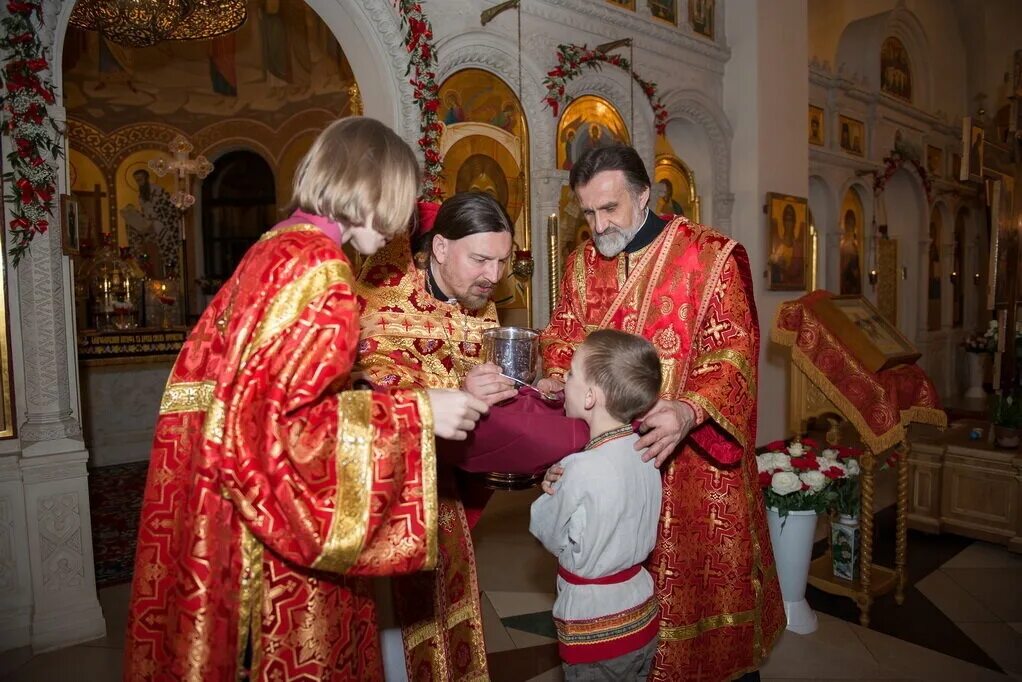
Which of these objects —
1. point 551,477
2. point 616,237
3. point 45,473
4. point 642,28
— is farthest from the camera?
point 642,28

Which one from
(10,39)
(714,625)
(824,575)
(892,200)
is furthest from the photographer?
(892,200)

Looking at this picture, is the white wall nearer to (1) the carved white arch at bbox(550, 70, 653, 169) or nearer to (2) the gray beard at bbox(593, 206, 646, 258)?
(1) the carved white arch at bbox(550, 70, 653, 169)

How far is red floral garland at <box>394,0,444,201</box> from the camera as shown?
5066mm

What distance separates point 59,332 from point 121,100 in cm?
852

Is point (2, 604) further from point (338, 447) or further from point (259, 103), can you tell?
point (259, 103)

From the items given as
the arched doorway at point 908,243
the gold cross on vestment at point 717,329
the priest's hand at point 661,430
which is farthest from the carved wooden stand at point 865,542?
the arched doorway at point 908,243

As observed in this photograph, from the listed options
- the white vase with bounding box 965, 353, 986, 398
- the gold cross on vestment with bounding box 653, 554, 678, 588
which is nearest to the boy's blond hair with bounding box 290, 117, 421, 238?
the gold cross on vestment with bounding box 653, 554, 678, 588

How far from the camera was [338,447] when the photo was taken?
1.49 metres

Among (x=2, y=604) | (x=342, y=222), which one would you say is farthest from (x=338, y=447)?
(x=2, y=604)

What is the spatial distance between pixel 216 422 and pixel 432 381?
103 cm

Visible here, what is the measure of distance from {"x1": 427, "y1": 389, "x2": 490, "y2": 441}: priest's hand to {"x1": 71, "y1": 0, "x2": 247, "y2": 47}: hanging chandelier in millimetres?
7115

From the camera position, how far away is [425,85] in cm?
514

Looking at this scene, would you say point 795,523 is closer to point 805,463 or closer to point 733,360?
point 805,463

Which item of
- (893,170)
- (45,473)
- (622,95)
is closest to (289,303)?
(45,473)
